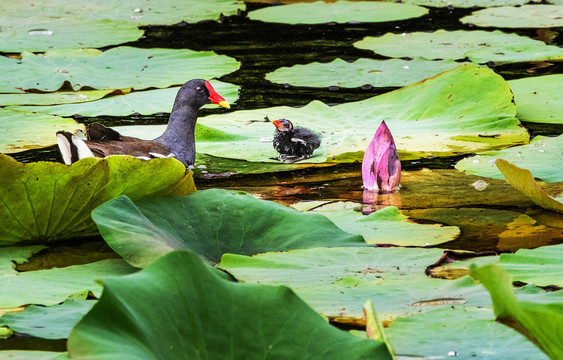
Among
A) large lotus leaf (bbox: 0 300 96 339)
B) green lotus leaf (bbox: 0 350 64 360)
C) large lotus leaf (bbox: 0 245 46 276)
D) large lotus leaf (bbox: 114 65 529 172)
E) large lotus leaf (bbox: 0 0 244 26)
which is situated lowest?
large lotus leaf (bbox: 114 65 529 172)

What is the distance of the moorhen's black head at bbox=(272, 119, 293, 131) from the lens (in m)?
3.63

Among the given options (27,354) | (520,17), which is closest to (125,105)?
(27,354)

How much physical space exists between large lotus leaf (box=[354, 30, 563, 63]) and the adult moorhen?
2.12 meters

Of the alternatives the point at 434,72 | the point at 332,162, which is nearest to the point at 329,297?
the point at 332,162

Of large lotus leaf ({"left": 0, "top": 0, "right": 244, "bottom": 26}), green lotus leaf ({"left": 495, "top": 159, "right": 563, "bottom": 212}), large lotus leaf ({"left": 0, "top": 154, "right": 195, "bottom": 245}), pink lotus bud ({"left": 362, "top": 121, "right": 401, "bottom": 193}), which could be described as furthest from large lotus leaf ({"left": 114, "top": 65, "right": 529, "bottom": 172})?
large lotus leaf ({"left": 0, "top": 0, "right": 244, "bottom": 26})

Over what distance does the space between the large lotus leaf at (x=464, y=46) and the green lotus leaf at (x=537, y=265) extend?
3.36m

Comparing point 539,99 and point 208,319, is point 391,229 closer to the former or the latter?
point 208,319

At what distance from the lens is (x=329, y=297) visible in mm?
1761

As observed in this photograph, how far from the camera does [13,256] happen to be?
218cm

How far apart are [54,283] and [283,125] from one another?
1.88 metres

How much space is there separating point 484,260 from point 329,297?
51 cm

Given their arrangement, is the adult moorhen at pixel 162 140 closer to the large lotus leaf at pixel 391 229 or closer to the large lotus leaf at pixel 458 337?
the large lotus leaf at pixel 391 229

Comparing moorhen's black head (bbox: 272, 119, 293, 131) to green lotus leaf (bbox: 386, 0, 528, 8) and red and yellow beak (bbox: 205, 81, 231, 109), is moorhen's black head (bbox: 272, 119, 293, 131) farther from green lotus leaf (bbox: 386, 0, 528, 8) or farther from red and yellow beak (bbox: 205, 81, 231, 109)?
green lotus leaf (bbox: 386, 0, 528, 8)

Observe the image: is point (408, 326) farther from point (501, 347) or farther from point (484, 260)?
point (484, 260)
